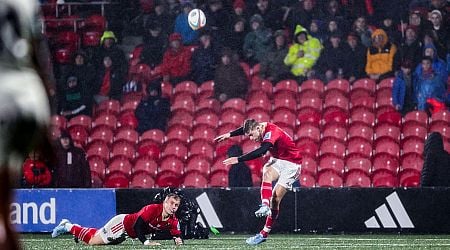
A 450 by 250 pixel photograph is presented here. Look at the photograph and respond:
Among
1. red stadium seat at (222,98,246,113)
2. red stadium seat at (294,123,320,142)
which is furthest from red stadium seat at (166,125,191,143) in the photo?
red stadium seat at (294,123,320,142)

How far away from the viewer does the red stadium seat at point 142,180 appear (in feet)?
62.0

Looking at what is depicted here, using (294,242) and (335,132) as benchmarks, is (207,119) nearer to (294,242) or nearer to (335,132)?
(335,132)

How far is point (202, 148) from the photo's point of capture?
19109 millimetres

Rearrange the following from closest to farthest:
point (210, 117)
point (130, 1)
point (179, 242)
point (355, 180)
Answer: point (179, 242) → point (355, 180) → point (210, 117) → point (130, 1)

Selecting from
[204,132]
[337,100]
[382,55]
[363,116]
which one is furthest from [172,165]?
[382,55]

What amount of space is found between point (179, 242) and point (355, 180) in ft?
16.9

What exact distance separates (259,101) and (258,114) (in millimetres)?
292

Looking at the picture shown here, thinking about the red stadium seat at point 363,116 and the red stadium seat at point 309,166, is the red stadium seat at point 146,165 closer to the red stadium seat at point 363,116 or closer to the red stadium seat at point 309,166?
the red stadium seat at point 309,166

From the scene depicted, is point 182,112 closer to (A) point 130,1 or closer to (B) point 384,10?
(A) point 130,1

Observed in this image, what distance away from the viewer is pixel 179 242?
45.4ft

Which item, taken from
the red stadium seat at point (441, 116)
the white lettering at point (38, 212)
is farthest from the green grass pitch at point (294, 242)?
the red stadium seat at point (441, 116)

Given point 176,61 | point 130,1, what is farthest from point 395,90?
point 130,1

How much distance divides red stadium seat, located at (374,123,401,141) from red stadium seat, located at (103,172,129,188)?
447 centimetres

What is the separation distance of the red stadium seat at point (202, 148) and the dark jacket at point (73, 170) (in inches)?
90.0
